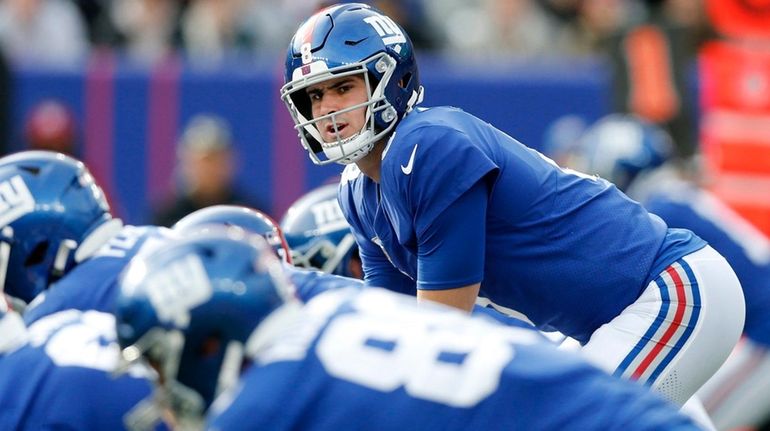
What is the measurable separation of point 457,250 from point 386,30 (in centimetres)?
82

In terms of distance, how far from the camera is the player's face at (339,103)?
467 centimetres

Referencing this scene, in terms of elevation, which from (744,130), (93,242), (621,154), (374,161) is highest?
(374,161)

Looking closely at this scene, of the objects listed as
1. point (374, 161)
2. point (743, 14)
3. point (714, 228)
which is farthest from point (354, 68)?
point (743, 14)

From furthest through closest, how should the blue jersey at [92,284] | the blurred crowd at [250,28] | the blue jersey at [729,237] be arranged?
1. the blurred crowd at [250,28]
2. the blue jersey at [729,237]
3. the blue jersey at [92,284]

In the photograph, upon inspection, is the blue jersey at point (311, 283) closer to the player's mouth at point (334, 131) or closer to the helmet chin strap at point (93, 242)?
the player's mouth at point (334, 131)

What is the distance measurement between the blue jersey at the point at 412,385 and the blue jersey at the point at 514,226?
1145mm

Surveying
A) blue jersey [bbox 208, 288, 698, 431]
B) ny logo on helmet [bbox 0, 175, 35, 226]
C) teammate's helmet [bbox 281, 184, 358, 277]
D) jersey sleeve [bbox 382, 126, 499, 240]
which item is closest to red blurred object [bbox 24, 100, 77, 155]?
teammate's helmet [bbox 281, 184, 358, 277]

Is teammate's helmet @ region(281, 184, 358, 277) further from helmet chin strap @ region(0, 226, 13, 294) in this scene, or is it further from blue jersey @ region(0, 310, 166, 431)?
blue jersey @ region(0, 310, 166, 431)

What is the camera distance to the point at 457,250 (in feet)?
14.5

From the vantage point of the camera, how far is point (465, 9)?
1280 centimetres

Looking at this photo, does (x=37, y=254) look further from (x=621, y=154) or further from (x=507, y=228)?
(x=621, y=154)

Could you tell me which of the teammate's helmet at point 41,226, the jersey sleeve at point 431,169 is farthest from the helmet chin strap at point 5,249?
the jersey sleeve at point 431,169

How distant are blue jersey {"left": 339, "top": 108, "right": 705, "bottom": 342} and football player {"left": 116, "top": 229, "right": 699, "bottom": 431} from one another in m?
1.13

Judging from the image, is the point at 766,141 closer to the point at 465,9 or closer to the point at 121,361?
the point at 465,9
